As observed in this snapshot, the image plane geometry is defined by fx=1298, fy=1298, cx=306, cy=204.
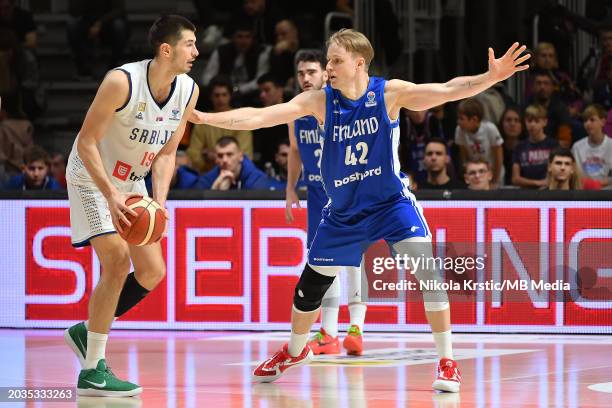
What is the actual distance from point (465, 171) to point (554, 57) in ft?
9.56

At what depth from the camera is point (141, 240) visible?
6.98 m

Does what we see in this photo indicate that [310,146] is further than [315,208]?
Yes

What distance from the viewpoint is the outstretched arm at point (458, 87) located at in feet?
23.2

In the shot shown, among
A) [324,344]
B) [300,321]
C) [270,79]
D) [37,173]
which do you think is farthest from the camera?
[270,79]

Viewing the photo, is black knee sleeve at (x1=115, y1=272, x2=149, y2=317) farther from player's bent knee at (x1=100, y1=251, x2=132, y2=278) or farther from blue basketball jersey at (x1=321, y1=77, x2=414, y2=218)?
blue basketball jersey at (x1=321, y1=77, x2=414, y2=218)

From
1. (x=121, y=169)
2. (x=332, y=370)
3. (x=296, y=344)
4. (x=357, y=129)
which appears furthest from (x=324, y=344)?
(x=121, y=169)

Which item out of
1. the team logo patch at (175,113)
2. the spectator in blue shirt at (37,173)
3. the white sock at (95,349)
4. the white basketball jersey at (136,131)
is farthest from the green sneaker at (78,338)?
the spectator in blue shirt at (37,173)

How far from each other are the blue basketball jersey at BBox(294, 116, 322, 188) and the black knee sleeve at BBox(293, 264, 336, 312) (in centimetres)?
139

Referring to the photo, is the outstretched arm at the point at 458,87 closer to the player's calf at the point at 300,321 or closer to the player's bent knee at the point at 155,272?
the player's calf at the point at 300,321

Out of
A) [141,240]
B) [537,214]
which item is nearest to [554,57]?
[537,214]

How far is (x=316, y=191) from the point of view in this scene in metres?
9.03

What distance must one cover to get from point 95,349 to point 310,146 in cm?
254

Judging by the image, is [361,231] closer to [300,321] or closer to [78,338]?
[300,321]

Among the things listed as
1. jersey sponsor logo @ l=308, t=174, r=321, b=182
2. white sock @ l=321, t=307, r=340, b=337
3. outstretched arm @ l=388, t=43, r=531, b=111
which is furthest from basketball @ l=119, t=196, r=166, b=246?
white sock @ l=321, t=307, r=340, b=337
